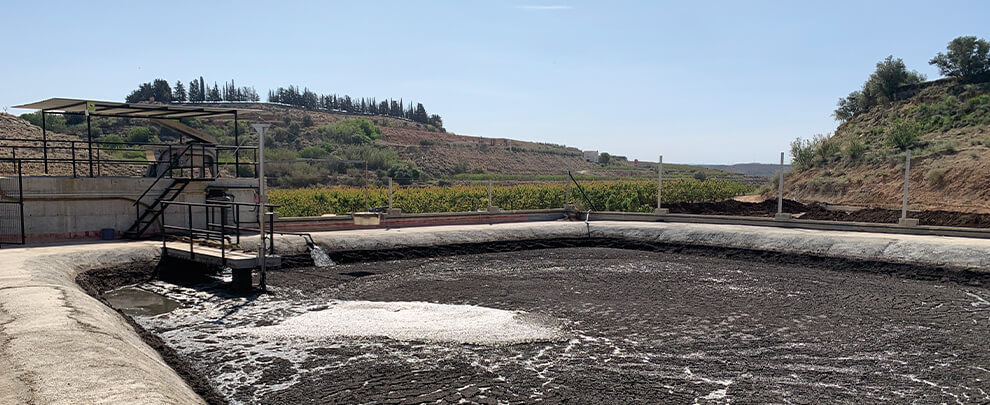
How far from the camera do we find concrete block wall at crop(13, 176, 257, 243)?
47.5ft

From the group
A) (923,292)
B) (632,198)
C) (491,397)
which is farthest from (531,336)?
(632,198)

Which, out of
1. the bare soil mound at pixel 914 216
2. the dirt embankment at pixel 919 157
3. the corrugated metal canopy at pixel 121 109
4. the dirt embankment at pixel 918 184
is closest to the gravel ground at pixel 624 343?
the corrugated metal canopy at pixel 121 109

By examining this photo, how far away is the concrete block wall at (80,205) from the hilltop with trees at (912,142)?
26.1 metres

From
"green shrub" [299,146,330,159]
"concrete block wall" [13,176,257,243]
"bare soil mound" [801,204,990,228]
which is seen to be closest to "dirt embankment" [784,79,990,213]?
"bare soil mound" [801,204,990,228]

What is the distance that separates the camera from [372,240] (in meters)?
16.8

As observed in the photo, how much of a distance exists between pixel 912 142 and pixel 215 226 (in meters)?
33.3

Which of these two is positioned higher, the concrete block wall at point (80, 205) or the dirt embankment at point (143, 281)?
the concrete block wall at point (80, 205)

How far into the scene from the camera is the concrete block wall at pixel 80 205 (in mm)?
14469

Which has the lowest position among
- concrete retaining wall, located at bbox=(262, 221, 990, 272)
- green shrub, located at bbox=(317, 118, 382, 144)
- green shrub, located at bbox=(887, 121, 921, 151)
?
concrete retaining wall, located at bbox=(262, 221, 990, 272)

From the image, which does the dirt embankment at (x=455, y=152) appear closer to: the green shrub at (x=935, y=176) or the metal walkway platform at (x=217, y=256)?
the green shrub at (x=935, y=176)

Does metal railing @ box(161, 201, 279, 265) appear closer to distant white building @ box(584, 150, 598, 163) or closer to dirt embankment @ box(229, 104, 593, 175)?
dirt embankment @ box(229, 104, 593, 175)

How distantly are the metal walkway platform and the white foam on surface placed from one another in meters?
1.98

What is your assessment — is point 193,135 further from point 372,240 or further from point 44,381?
point 44,381

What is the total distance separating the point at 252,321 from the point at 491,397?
15.5 ft
